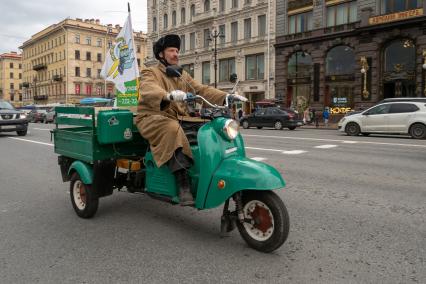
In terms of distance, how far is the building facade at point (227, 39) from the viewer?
37.4 meters

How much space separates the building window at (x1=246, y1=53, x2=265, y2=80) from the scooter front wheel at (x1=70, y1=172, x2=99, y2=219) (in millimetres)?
34351

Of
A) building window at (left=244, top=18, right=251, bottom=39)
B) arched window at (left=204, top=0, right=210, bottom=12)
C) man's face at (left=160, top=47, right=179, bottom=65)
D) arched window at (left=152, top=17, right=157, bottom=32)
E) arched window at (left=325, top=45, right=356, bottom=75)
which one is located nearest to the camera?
man's face at (left=160, top=47, right=179, bottom=65)

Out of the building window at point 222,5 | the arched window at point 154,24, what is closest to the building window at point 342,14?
the building window at point 222,5

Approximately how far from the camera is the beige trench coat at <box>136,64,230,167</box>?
12.4 feet

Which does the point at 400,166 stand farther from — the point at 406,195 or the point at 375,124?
the point at 375,124

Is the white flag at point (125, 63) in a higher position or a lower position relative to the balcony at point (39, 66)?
lower

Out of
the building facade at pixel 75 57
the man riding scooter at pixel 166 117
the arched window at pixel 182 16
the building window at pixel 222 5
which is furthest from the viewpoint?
the building facade at pixel 75 57

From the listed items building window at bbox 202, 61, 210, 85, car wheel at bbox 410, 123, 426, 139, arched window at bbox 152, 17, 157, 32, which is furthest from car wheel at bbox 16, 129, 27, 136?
arched window at bbox 152, 17, 157, 32

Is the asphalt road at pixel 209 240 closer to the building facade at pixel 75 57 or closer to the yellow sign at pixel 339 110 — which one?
the yellow sign at pixel 339 110

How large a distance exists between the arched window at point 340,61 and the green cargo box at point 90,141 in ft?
95.1

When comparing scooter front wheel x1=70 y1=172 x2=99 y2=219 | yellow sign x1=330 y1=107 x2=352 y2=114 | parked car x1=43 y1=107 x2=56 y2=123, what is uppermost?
yellow sign x1=330 y1=107 x2=352 y2=114

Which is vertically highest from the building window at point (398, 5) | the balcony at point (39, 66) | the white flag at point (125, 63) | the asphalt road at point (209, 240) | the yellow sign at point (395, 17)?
the balcony at point (39, 66)

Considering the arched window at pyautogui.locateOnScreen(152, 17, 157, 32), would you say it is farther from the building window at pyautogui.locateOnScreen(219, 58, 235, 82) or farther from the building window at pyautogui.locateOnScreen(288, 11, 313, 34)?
the building window at pyautogui.locateOnScreen(288, 11, 313, 34)

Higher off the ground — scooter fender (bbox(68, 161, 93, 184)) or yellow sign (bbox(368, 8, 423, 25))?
yellow sign (bbox(368, 8, 423, 25))
